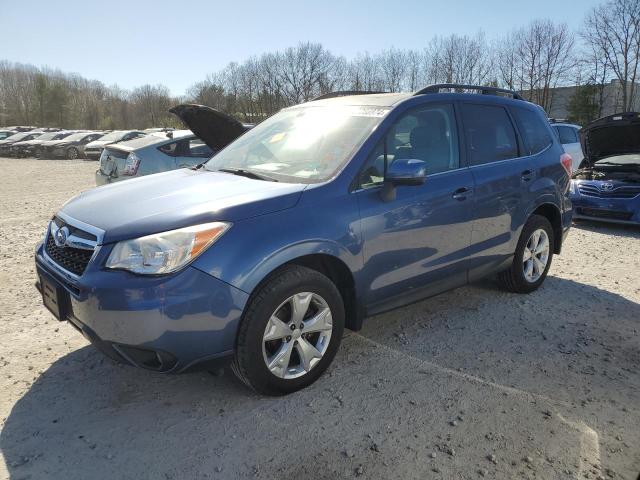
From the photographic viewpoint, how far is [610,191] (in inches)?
315

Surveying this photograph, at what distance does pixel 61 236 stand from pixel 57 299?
398 millimetres

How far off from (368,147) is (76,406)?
2417 mm

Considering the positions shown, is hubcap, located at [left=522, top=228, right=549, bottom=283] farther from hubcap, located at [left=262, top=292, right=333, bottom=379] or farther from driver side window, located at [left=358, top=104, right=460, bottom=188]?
hubcap, located at [left=262, top=292, right=333, bottom=379]

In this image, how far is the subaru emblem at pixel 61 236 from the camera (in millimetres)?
2920

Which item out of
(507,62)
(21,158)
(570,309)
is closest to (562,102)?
(507,62)

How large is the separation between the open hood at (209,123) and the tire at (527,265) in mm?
3804

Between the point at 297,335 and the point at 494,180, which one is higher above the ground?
the point at 494,180

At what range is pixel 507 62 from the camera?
47906 millimetres

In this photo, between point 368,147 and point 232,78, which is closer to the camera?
point 368,147

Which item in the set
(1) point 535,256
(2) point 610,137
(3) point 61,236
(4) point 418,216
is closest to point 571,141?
(2) point 610,137

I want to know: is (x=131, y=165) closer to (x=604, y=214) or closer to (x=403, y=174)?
(x=403, y=174)

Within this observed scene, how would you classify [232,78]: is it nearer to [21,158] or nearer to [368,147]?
[21,158]

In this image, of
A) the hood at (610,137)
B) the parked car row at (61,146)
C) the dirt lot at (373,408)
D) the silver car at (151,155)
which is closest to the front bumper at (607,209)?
the hood at (610,137)

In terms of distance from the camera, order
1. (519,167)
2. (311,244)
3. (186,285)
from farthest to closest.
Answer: (519,167) < (311,244) < (186,285)
